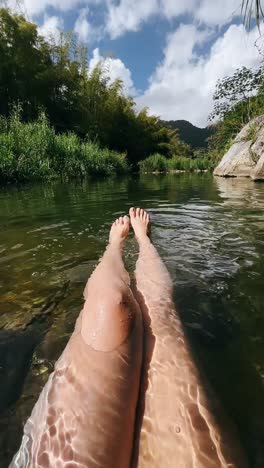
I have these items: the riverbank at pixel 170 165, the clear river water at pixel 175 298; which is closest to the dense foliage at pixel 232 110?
the riverbank at pixel 170 165

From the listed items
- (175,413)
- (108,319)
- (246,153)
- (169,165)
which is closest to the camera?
(175,413)

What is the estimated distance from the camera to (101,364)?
0.84 m

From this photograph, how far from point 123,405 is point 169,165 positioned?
18780 millimetres

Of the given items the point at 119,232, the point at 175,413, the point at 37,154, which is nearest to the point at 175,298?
the point at 175,413

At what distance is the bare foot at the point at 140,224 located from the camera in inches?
87.9

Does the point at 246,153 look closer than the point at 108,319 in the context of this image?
No

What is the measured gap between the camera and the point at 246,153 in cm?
1003

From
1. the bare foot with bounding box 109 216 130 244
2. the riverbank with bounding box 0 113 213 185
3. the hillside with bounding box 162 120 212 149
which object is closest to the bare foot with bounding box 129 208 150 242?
the bare foot with bounding box 109 216 130 244

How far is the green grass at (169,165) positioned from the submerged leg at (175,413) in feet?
58.5

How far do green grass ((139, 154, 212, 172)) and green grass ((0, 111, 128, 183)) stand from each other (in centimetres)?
853

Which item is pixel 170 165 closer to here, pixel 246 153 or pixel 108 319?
pixel 246 153

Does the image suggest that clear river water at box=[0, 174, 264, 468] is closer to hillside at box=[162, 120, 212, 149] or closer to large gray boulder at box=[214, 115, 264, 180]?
large gray boulder at box=[214, 115, 264, 180]

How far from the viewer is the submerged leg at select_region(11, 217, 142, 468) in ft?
2.16

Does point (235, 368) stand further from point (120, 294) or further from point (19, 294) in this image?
point (19, 294)
